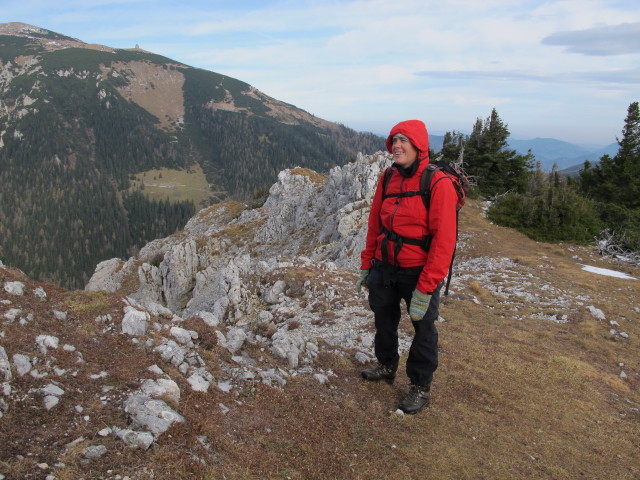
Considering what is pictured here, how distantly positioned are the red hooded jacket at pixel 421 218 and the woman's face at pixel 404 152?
3.2 inches

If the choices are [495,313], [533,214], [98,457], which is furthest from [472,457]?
[533,214]

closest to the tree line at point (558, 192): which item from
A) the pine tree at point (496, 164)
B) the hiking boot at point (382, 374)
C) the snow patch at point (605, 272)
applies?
the pine tree at point (496, 164)

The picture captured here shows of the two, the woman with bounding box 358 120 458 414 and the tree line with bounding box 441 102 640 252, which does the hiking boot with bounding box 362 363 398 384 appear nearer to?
the woman with bounding box 358 120 458 414

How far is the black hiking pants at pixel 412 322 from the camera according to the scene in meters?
6.72

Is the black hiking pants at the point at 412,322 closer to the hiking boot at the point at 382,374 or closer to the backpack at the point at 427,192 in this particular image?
the backpack at the point at 427,192

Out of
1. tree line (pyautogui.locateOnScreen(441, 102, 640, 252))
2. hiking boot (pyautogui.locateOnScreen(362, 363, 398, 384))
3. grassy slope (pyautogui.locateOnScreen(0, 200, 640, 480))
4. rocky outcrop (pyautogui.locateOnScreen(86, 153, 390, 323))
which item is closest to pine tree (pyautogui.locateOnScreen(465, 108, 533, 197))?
tree line (pyautogui.locateOnScreen(441, 102, 640, 252))

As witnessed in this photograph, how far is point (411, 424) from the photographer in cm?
711

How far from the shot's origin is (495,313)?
15.0 meters

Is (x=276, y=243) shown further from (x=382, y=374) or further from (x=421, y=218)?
(x=421, y=218)

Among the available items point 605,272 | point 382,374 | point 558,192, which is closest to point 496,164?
point 558,192

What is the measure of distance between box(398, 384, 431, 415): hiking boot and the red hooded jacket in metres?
2.61

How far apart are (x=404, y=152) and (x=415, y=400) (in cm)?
495

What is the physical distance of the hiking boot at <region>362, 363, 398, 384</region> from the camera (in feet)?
27.2

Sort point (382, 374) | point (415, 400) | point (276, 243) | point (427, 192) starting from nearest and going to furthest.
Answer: point (427, 192), point (415, 400), point (382, 374), point (276, 243)
